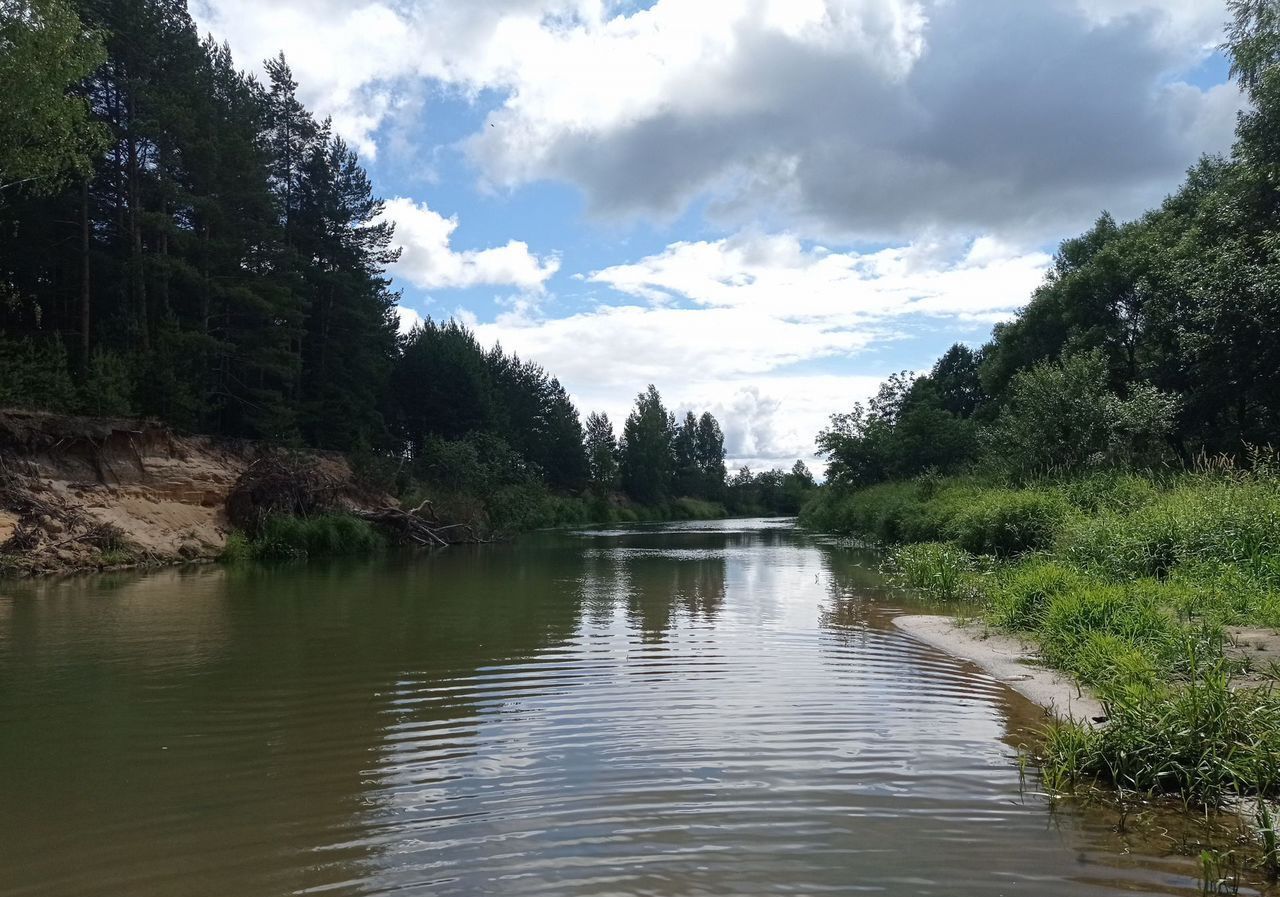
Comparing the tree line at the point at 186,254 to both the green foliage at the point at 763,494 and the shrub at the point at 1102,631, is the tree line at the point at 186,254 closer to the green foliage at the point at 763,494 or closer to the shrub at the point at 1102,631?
the shrub at the point at 1102,631

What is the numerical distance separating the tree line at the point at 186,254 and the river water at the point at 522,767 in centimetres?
1438

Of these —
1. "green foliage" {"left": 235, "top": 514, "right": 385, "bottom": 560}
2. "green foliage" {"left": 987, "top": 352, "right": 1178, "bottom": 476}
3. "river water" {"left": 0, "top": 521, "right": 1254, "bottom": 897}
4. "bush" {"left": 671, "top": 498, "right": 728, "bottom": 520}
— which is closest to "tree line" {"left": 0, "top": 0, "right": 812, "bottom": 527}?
"green foliage" {"left": 235, "top": 514, "right": 385, "bottom": 560}

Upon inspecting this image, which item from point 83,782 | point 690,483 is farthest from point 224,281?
point 690,483

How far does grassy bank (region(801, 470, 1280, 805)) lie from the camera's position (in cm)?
554

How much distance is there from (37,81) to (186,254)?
40.3 feet

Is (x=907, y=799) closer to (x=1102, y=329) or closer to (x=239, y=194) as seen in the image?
(x=239, y=194)

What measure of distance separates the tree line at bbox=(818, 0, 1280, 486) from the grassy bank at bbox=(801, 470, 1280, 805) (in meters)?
3.17

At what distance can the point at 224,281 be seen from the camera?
31.7m

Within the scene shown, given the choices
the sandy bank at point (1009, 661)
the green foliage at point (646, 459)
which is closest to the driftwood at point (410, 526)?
the sandy bank at point (1009, 661)

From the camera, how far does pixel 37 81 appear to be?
1838cm

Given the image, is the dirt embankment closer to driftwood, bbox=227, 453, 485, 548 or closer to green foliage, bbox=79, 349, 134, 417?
green foliage, bbox=79, 349, 134, 417

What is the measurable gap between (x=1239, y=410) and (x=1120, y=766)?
85.9ft

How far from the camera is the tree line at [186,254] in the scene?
21.2 meters

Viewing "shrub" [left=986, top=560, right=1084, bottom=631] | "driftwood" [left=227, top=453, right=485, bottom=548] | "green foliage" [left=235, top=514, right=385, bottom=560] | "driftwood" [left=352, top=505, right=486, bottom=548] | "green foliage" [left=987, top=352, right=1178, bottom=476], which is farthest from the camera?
"driftwood" [left=352, top=505, right=486, bottom=548]
